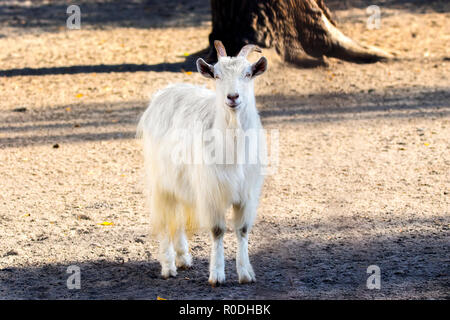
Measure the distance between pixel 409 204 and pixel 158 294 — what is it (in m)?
3.23

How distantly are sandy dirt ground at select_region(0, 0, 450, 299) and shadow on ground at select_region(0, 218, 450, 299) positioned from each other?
0.06 ft

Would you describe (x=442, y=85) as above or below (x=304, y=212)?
above

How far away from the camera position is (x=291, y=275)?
5918mm

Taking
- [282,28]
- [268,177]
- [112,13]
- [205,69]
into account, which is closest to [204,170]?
[205,69]

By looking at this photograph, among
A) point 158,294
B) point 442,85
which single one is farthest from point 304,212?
point 442,85

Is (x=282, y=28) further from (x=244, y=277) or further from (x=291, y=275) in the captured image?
(x=244, y=277)

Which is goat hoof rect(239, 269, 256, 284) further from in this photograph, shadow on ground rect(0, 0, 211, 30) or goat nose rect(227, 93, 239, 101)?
shadow on ground rect(0, 0, 211, 30)

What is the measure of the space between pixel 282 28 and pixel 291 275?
7481mm

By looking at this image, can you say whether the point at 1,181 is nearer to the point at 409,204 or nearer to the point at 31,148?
the point at 31,148

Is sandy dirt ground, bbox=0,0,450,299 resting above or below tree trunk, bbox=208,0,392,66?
below

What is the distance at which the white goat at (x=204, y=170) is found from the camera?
5434mm

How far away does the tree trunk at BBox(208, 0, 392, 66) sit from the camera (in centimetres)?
1245

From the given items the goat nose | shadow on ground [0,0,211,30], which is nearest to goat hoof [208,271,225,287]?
the goat nose

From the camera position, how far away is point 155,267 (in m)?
6.29
